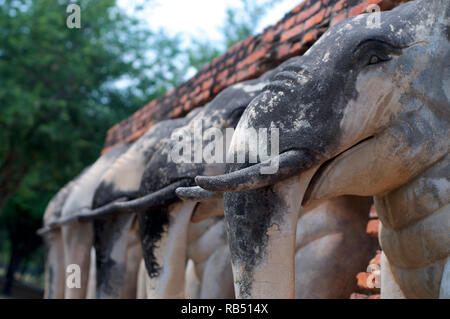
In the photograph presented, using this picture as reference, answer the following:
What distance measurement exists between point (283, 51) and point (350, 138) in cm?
183

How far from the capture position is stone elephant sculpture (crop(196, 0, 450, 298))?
1.60 meters

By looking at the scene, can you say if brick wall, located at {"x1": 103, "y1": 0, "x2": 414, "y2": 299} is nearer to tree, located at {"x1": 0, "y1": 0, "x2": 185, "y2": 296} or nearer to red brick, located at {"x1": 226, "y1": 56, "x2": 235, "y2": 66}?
red brick, located at {"x1": 226, "y1": 56, "x2": 235, "y2": 66}

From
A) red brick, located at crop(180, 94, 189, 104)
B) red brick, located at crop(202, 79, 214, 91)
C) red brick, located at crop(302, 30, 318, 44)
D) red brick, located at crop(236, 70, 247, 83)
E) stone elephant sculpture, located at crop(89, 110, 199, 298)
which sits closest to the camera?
red brick, located at crop(302, 30, 318, 44)

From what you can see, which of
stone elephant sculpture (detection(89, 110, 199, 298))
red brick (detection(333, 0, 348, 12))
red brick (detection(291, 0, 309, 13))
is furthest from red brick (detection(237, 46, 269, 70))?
red brick (detection(333, 0, 348, 12))

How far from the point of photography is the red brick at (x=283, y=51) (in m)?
3.31

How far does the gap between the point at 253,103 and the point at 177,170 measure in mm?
1013

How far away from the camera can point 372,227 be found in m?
2.74

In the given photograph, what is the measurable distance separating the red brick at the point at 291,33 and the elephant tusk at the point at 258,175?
176 centimetres

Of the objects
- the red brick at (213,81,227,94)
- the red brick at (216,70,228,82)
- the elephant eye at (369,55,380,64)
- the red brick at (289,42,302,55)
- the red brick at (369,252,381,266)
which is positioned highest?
the red brick at (216,70,228,82)

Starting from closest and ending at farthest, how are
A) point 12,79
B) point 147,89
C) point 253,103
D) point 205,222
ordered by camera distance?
point 253,103 → point 205,222 → point 12,79 → point 147,89

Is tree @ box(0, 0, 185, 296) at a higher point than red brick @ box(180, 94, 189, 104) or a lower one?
higher
